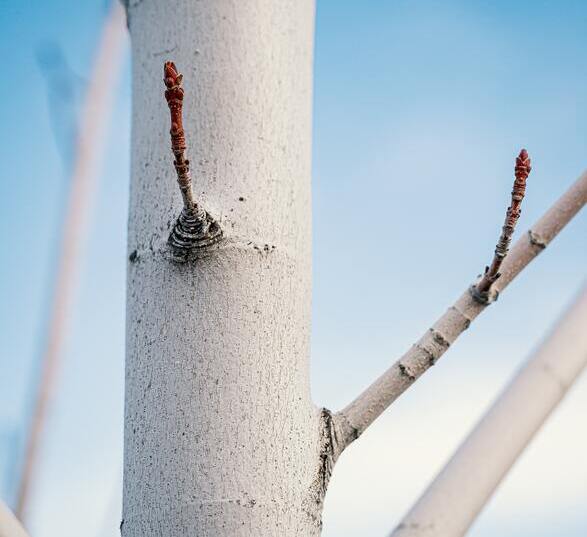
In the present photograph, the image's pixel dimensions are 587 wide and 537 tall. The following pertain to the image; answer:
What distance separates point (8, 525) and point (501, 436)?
346 mm

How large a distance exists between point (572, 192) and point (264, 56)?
0.33 meters

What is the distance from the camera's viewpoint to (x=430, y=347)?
0.69 metres

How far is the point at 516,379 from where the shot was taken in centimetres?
54

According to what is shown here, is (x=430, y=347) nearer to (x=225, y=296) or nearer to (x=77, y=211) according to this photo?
(x=225, y=296)

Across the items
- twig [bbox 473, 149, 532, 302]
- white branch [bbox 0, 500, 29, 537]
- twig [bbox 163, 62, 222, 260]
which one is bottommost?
white branch [bbox 0, 500, 29, 537]

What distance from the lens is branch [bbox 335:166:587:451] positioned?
2.26 ft

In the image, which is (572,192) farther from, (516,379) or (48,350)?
(48,350)

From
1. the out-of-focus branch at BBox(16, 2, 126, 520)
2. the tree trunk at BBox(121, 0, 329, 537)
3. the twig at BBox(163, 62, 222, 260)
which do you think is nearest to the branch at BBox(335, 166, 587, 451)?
the tree trunk at BBox(121, 0, 329, 537)

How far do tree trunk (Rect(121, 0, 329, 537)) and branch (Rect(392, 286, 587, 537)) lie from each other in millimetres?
150

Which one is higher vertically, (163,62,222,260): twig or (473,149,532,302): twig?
(473,149,532,302): twig

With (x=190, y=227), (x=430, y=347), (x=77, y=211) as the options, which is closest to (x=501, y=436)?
(x=430, y=347)

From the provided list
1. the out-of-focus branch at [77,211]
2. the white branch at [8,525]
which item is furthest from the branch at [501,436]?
the out-of-focus branch at [77,211]

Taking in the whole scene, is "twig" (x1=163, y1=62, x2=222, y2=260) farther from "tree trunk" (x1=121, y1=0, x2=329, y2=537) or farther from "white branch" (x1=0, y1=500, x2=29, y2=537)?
"white branch" (x1=0, y1=500, x2=29, y2=537)

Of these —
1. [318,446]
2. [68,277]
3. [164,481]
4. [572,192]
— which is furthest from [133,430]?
[572,192]
